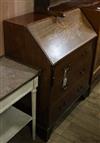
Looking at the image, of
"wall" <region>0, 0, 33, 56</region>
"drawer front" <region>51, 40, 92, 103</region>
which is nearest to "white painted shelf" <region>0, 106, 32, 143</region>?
"drawer front" <region>51, 40, 92, 103</region>

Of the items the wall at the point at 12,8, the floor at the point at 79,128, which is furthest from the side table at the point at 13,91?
the wall at the point at 12,8

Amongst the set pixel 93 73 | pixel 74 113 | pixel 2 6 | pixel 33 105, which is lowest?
pixel 74 113

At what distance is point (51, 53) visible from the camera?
1.72m

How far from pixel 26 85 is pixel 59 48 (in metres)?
0.42

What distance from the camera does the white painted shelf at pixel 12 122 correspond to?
1.69m

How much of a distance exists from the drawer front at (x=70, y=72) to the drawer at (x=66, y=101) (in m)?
0.06

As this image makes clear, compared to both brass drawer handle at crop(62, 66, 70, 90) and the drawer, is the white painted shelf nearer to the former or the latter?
the drawer

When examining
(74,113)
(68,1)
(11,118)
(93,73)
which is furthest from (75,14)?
(11,118)

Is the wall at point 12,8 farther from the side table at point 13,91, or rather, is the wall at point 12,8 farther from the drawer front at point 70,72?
the drawer front at point 70,72

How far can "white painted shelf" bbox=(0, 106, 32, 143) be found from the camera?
169 centimetres

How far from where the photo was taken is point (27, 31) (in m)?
1.71

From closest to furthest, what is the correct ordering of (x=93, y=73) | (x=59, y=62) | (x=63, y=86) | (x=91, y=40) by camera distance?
(x=59, y=62) < (x=63, y=86) < (x=91, y=40) < (x=93, y=73)

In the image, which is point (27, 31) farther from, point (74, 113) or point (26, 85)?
point (74, 113)

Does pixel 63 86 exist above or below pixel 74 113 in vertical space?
above
